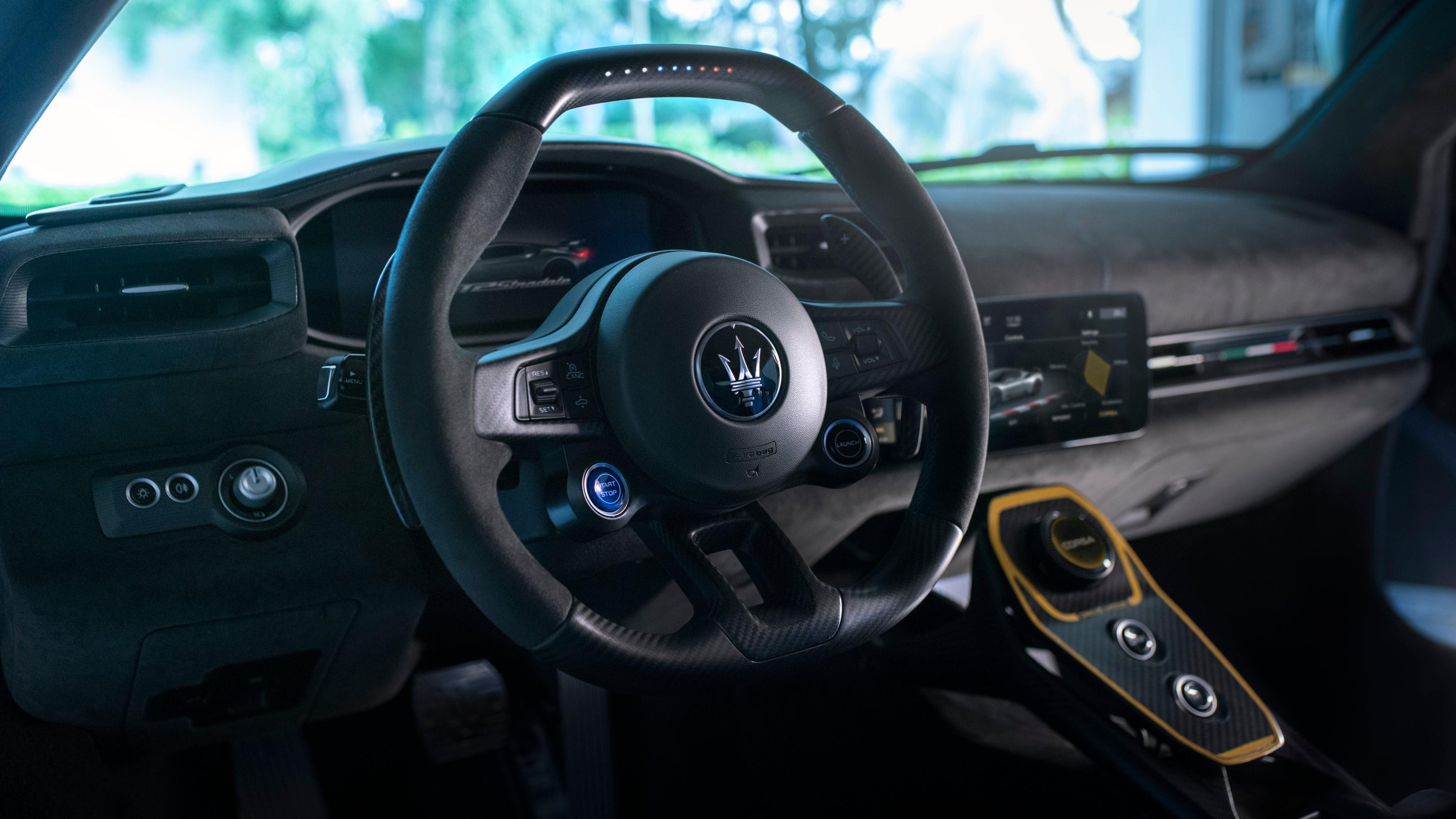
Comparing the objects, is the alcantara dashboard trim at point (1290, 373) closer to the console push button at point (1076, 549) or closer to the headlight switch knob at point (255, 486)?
the console push button at point (1076, 549)

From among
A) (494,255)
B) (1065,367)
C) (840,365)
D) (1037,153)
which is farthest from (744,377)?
(1037,153)

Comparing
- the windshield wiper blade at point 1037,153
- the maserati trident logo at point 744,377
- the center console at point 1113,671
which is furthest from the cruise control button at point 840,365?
the windshield wiper blade at point 1037,153

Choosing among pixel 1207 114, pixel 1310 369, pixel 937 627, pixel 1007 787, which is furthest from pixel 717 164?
pixel 1207 114

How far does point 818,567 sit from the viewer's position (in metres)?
1.64

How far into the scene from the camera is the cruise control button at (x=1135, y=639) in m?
1.45

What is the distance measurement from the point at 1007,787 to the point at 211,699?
46.2 inches

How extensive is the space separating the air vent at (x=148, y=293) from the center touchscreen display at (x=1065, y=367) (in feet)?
3.15

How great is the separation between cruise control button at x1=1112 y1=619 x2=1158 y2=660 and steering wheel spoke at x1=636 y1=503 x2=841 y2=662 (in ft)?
2.34

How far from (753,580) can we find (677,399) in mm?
233

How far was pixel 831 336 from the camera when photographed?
1.02 meters

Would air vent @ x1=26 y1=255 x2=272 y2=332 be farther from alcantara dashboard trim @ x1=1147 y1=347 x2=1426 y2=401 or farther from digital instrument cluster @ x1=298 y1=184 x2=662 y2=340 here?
alcantara dashboard trim @ x1=1147 y1=347 x2=1426 y2=401

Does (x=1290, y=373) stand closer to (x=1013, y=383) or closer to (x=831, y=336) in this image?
(x=1013, y=383)

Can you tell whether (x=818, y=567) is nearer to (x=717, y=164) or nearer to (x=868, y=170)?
(x=717, y=164)

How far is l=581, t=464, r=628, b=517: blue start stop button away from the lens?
0.87 m
